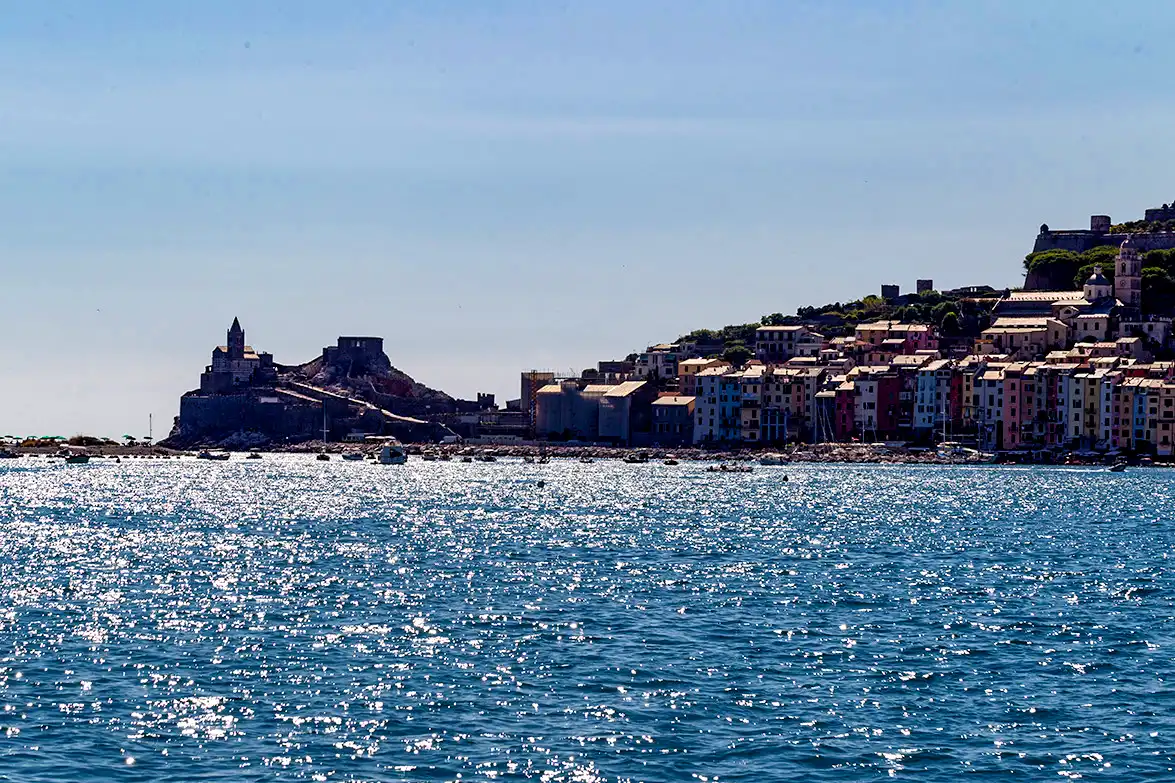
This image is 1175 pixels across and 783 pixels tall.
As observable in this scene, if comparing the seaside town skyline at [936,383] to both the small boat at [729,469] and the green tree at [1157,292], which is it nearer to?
the green tree at [1157,292]

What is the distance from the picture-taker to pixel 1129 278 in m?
177

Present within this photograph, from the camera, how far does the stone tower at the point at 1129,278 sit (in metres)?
176

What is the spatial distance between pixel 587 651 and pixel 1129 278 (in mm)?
151287

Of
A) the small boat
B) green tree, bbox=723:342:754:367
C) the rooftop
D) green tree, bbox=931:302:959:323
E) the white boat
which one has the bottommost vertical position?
the small boat

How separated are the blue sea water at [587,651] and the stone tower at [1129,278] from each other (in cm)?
10771

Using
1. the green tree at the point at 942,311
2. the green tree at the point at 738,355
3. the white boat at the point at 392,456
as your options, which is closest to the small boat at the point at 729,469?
the white boat at the point at 392,456

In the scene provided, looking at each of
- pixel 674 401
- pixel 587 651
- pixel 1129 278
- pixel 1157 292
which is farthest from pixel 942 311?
pixel 587 651

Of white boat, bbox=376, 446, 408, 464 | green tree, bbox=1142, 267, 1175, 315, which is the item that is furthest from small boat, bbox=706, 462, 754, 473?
green tree, bbox=1142, 267, 1175, 315

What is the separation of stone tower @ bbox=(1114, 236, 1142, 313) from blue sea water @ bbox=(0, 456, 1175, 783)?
108m

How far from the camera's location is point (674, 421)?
173 m

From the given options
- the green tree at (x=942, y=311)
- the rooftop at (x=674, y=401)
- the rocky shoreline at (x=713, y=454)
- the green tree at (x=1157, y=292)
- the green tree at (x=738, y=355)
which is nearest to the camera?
the rocky shoreline at (x=713, y=454)

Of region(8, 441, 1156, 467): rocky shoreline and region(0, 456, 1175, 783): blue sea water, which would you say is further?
region(8, 441, 1156, 467): rocky shoreline

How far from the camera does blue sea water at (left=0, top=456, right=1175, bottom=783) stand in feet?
86.6

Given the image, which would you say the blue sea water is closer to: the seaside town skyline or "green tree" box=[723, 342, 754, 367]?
the seaside town skyline
